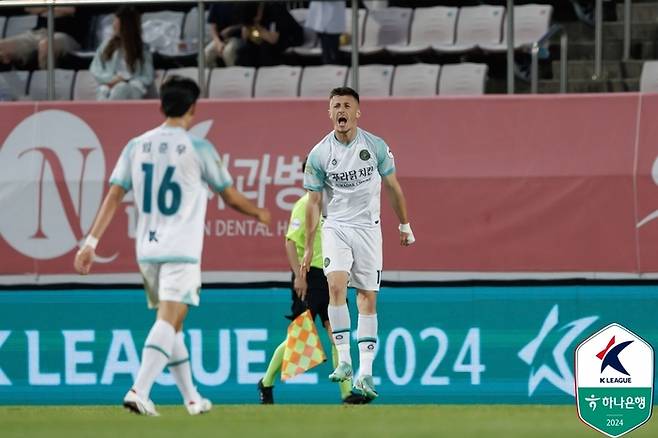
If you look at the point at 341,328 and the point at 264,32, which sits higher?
the point at 264,32

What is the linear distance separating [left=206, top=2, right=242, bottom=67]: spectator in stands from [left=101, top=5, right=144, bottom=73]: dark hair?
96cm

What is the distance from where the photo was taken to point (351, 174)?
12391 mm

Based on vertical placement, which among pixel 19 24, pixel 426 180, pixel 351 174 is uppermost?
pixel 19 24

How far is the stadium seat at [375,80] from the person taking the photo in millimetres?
16906

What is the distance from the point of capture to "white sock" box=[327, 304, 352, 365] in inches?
494

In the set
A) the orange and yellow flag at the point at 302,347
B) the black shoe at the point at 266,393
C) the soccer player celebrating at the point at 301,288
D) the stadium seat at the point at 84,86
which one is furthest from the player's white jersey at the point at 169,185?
the stadium seat at the point at 84,86

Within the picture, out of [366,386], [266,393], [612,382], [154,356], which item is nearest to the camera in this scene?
[154,356]

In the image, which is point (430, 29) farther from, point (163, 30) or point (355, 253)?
point (355, 253)

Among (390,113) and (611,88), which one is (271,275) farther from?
(611,88)

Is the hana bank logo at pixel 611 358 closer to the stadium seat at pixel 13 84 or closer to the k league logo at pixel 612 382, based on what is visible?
the k league logo at pixel 612 382

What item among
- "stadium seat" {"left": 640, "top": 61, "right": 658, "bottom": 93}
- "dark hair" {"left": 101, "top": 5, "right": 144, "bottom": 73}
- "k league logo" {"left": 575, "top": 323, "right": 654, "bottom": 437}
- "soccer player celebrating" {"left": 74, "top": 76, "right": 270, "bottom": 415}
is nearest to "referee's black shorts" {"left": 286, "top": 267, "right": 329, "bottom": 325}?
"dark hair" {"left": 101, "top": 5, "right": 144, "bottom": 73}

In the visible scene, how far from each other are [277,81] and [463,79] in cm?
182

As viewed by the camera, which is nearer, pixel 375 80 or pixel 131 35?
pixel 131 35

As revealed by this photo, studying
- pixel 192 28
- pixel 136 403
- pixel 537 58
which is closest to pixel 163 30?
pixel 192 28
